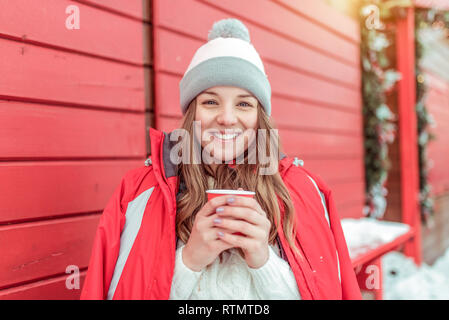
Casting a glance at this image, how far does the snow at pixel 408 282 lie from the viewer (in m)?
3.62

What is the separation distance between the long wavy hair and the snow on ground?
134 centimetres

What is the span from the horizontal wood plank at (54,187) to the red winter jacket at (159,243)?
0.46 m

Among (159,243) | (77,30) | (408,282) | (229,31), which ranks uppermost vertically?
(77,30)

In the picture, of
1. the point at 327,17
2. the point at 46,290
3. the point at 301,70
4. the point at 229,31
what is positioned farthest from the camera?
the point at 327,17

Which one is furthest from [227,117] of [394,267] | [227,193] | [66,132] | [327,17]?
[394,267]

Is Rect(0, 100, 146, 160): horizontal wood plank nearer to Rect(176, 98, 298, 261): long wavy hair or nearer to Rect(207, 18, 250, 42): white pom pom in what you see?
Rect(176, 98, 298, 261): long wavy hair

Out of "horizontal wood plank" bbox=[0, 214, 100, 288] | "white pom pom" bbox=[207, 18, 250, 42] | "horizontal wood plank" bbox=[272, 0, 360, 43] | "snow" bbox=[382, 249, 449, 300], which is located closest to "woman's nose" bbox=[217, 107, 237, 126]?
"white pom pom" bbox=[207, 18, 250, 42]

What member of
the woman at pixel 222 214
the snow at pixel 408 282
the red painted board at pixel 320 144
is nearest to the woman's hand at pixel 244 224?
the woman at pixel 222 214

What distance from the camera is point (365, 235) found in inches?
119

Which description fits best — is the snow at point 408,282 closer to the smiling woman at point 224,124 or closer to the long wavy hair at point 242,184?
the long wavy hair at point 242,184

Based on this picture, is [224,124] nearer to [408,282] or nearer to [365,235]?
[365,235]

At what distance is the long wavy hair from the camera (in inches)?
50.2

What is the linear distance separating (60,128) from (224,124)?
2.75ft

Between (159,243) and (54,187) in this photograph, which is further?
(54,187)
